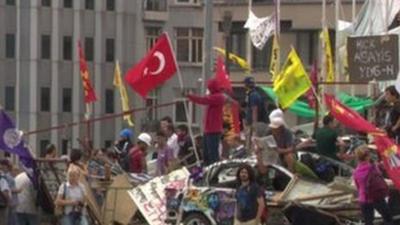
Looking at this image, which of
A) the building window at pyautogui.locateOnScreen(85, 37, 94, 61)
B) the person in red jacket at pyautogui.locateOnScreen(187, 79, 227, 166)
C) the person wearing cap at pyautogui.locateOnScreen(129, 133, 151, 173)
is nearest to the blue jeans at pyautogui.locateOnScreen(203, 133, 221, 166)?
the person in red jacket at pyautogui.locateOnScreen(187, 79, 227, 166)

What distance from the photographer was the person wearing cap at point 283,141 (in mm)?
25656

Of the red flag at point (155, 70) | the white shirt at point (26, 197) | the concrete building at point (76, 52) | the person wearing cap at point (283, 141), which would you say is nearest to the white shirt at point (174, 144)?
the red flag at point (155, 70)

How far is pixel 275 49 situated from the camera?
1689 inches

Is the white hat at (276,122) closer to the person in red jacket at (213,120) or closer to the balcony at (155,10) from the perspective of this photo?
the person in red jacket at (213,120)

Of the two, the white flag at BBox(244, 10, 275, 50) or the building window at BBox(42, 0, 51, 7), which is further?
the building window at BBox(42, 0, 51, 7)

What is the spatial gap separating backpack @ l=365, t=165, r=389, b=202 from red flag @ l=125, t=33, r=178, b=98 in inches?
260

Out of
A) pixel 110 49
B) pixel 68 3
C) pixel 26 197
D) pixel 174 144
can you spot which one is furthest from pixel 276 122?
pixel 68 3

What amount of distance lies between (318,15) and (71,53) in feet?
49.9

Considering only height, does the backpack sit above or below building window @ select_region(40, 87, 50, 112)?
above

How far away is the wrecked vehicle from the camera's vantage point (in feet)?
81.6

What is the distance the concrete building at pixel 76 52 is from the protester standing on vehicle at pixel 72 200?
5384 centimetres

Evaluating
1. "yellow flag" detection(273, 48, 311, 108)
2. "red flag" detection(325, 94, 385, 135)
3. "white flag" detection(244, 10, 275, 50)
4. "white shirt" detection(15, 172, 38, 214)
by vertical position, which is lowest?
"white shirt" detection(15, 172, 38, 214)

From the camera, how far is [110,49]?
272 ft

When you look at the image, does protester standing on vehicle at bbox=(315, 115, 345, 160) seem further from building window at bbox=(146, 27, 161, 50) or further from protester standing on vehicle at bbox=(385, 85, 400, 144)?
building window at bbox=(146, 27, 161, 50)
